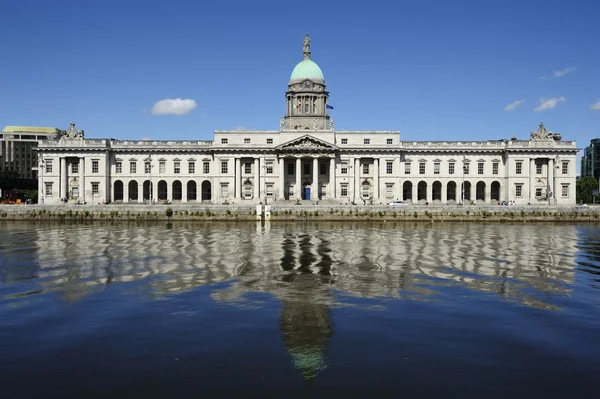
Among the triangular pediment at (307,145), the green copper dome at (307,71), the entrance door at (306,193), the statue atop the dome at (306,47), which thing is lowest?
the entrance door at (306,193)

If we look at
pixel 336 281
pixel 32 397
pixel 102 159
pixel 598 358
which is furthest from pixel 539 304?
pixel 102 159

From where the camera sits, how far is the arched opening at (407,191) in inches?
4139

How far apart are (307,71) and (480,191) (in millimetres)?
40955

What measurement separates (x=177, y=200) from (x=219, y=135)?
14504 millimetres

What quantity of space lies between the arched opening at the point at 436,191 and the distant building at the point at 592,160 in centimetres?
9058

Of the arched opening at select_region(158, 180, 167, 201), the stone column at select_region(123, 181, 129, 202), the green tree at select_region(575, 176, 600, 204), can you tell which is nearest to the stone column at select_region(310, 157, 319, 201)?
the arched opening at select_region(158, 180, 167, 201)

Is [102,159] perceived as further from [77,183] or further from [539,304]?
[539,304]

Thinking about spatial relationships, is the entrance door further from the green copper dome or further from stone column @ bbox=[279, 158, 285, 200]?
the green copper dome

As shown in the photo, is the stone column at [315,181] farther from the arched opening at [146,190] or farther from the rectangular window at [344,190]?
the arched opening at [146,190]

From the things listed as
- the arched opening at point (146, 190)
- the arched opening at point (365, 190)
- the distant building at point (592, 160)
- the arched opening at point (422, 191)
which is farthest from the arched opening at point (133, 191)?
the distant building at point (592, 160)

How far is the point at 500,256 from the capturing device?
3634 cm

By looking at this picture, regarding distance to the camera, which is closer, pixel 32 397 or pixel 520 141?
pixel 32 397

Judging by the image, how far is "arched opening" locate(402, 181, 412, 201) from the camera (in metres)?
105

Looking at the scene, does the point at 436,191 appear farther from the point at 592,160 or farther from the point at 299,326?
the point at 592,160
